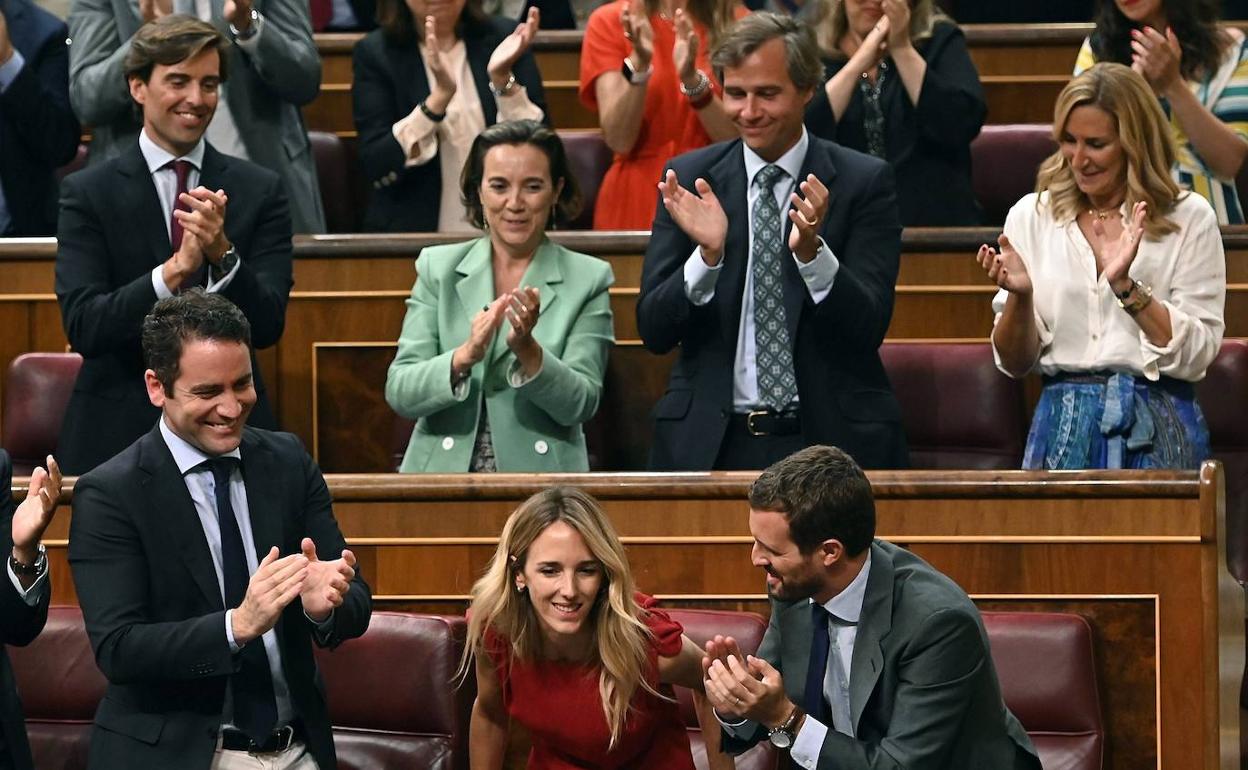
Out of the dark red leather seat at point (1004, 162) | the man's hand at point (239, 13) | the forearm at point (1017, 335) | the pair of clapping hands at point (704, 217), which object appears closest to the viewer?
the pair of clapping hands at point (704, 217)

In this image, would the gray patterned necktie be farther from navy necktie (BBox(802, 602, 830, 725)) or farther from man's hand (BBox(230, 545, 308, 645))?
man's hand (BBox(230, 545, 308, 645))

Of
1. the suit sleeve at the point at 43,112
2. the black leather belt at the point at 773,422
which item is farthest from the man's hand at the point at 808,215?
the suit sleeve at the point at 43,112

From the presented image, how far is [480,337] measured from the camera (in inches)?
133

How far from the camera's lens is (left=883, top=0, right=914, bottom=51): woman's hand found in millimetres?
4109

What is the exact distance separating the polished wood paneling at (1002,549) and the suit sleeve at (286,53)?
1231 mm

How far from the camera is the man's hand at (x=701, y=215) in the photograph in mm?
3318

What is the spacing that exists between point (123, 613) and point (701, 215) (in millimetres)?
1224

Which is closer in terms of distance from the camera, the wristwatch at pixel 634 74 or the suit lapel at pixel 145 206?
the suit lapel at pixel 145 206

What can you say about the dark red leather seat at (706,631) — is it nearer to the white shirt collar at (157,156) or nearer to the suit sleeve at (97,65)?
the white shirt collar at (157,156)

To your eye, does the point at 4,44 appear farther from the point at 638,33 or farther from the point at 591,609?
the point at 591,609

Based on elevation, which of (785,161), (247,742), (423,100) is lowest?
(247,742)

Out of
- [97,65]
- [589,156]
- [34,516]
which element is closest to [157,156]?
[97,65]

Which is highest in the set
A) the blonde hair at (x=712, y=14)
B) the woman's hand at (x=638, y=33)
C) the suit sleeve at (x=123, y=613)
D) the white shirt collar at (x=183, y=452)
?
the blonde hair at (x=712, y=14)

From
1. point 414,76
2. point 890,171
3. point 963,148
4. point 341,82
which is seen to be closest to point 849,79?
point 963,148
